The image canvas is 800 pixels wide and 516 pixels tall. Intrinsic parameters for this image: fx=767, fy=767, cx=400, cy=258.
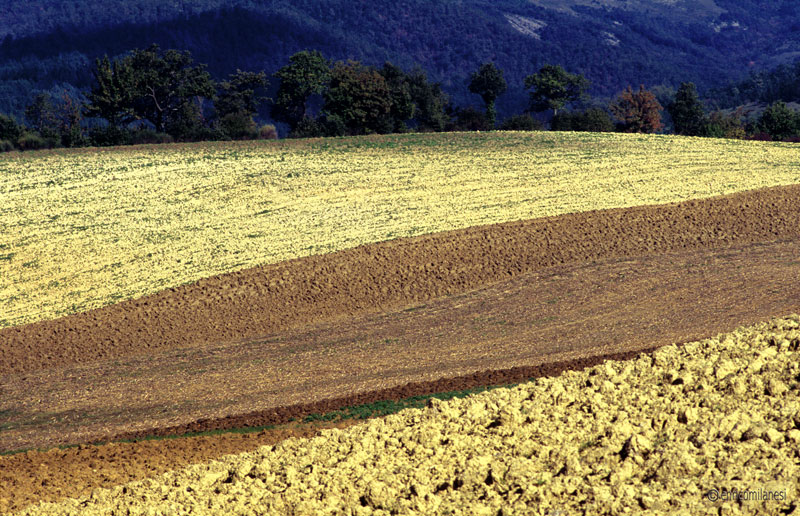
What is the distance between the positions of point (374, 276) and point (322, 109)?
5140 cm

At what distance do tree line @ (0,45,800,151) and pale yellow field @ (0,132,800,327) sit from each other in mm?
12982

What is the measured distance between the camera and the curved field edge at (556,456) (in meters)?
10.2

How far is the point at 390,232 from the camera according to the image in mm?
30594

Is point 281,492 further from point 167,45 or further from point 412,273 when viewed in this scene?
point 167,45

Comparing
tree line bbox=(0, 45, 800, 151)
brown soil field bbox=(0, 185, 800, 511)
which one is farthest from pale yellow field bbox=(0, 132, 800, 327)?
tree line bbox=(0, 45, 800, 151)

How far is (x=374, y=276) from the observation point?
25266 mm

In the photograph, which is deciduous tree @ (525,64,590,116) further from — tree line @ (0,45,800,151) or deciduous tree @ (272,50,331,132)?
deciduous tree @ (272,50,331,132)

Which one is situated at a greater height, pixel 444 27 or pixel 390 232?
pixel 444 27

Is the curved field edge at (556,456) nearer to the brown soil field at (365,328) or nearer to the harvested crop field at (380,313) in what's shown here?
the harvested crop field at (380,313)

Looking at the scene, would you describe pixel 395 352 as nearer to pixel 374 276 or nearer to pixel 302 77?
pixel 374 276

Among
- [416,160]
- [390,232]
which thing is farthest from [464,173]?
[390,232]

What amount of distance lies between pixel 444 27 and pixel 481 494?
193 meters

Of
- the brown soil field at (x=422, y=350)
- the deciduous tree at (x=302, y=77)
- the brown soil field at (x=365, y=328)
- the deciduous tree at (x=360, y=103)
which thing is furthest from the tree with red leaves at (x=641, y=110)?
the brown soil field at (x=422, y=350)

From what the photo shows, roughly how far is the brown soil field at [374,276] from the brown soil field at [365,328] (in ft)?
0.24
